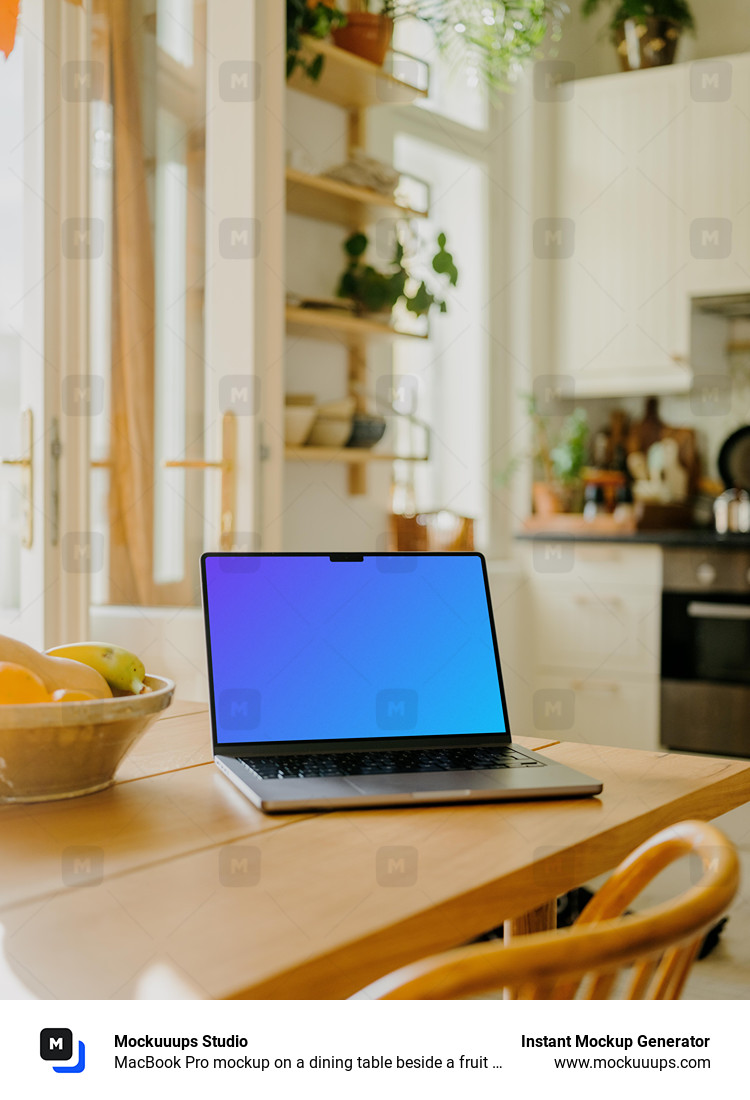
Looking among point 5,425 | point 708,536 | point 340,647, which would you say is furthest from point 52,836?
point 708,536

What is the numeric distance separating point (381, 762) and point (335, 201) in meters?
2.13

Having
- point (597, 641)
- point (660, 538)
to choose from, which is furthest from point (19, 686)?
point (597, 641)

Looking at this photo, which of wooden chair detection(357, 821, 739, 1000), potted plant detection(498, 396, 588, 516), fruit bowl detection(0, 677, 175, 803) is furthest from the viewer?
potted plant detection(498, 396, 588, 516)

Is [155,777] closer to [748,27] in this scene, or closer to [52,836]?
Result: [52,836]

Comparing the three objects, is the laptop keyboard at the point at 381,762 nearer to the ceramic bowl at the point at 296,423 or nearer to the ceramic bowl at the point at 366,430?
the ceramic bowl at the point at 296,423

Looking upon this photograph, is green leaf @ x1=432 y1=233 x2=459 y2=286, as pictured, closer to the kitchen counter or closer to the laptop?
the kitchen counter

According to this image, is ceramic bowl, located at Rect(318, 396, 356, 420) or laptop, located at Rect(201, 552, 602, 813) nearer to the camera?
laptop, located at Rect(201, 552, 602, 813)

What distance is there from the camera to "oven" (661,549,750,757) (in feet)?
10.5

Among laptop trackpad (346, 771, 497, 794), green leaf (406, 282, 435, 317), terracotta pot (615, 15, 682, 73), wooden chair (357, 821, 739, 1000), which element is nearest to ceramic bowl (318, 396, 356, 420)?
green leaf (406, 282, 435, 317)

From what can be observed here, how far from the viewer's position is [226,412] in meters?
2.26

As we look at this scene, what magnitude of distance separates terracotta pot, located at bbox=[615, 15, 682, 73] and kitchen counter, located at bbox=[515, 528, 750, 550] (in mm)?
1500

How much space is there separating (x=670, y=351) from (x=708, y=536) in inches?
27.0

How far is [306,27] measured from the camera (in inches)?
102
